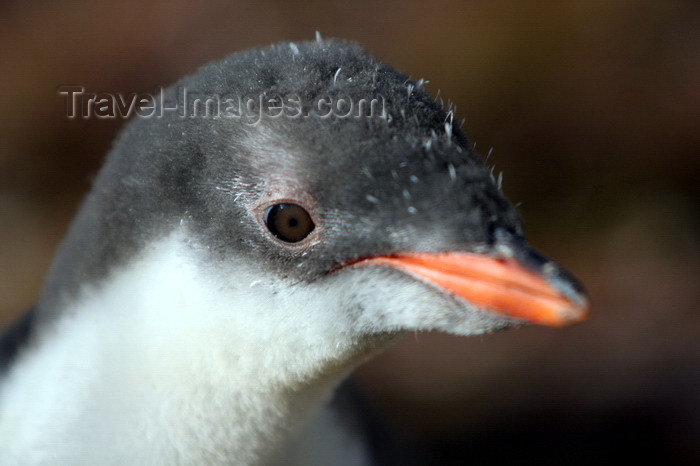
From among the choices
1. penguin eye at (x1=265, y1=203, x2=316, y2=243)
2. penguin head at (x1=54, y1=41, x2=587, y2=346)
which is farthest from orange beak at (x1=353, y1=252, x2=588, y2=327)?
penguin eye at (x1=265, y1=203, x2=316, y2=243)

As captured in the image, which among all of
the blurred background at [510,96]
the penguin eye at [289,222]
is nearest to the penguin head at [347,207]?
the penguin eye at [289,222]

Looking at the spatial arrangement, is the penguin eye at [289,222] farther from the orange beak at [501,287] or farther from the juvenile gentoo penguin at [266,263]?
the orange beak at [501,287]

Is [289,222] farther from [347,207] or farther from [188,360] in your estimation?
[188,360]

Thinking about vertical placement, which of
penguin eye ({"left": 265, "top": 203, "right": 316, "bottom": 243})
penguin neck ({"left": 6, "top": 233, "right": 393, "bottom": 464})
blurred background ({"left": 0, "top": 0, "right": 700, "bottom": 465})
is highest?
blurred background ({"left": 0, "top": 0, "right": 700, "bottom": 465})

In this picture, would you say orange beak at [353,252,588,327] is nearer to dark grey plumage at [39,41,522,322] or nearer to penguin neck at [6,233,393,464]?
dark grey plumage at [39,41,522,322]

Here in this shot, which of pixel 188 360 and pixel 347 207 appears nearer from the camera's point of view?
pixel 347 207

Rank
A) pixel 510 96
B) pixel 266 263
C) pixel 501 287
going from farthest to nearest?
pixel 510 96
pixel 266 263
pixel 501 287

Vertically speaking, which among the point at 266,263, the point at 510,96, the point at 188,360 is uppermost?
the point at 510,96

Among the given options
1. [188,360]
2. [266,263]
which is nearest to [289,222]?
[266,263]
